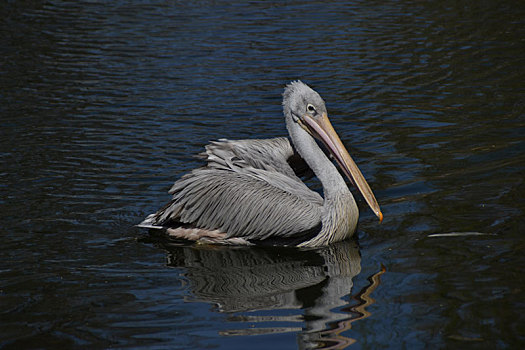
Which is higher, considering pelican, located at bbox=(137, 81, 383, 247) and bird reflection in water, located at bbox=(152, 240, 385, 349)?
pelican, located at bbox=(137, 81, 383, 247)

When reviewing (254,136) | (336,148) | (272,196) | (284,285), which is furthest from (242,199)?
(254,136)

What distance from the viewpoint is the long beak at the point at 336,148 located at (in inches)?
205

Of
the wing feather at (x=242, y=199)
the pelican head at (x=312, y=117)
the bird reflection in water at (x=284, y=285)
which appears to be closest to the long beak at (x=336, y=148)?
the pelican head at (x=312, y=117)

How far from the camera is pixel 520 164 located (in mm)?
5848

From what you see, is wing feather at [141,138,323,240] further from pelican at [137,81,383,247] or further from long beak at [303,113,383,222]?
long beak at [303,113,383,222]

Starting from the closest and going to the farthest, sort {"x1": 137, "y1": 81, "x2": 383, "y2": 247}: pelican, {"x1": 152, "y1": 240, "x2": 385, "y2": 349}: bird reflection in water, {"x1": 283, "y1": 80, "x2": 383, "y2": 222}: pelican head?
{"x1": 152, "y1": 240, "x2": 385, "y2": 349}: bird reflection in water < {"x1": 137, "y1": 81, "x2": 383, "y2": 247}: pelican < {"x1": 283, "y1": 80, "x2": 383, "y2": 222}: pelican head

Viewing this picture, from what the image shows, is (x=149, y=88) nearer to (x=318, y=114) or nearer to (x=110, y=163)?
(x=110, y=163)

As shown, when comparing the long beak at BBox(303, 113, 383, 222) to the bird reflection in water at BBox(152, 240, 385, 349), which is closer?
the bird reflection in water at BBox(152, 240, 385, 349)

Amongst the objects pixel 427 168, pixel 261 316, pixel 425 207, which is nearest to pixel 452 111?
pixel 427 168

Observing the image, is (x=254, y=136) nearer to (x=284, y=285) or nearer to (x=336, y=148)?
(x=336, y=148)

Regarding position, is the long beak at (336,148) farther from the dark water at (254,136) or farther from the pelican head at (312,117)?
the dark water at (254,136)

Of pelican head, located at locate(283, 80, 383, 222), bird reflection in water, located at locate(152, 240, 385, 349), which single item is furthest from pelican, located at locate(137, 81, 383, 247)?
bird reflection in water, located at locate(152, 240, 385, 349)

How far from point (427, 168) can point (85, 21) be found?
7.80 meters

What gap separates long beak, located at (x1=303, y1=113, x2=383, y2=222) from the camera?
521 cm
